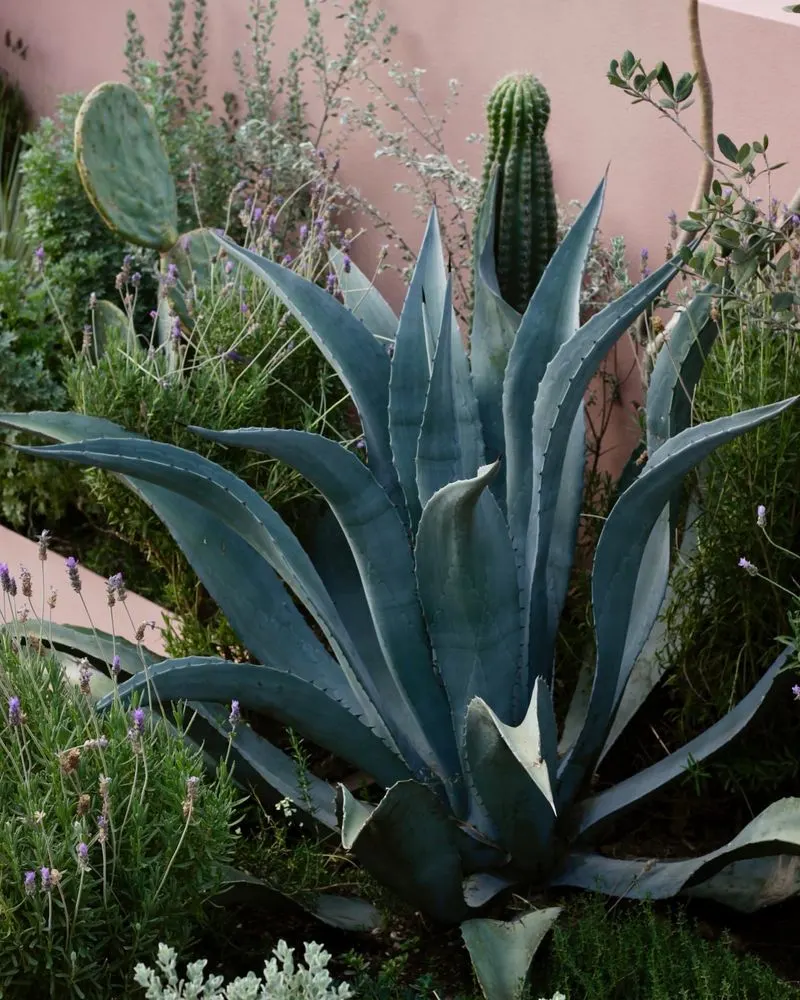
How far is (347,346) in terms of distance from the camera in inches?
109

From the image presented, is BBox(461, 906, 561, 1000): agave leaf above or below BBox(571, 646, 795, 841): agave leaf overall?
below

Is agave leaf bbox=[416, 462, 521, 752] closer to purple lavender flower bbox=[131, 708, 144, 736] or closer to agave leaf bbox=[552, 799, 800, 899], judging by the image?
agave leaf bbox=[552, 799, 800, 899]

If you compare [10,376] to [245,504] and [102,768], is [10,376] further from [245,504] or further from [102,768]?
[102,768]

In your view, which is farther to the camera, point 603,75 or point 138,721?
point 603,75

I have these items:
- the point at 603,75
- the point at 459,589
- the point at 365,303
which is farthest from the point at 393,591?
the point at 603,75

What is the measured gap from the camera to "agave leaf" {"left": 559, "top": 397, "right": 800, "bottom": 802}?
229cm

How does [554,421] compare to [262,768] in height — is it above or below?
above

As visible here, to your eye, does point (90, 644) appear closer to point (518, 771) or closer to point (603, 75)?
point (518, 771)

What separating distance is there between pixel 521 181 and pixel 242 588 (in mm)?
1445

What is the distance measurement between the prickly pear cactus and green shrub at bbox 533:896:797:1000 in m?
2.68

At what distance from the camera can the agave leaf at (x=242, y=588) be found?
2.81 m

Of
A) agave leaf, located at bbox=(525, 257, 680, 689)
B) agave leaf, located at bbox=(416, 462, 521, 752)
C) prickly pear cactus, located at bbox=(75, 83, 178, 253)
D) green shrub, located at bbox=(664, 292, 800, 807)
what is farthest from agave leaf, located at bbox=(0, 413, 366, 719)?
prickly pear cactus, located at bbox=(75, 83, 178, 253)

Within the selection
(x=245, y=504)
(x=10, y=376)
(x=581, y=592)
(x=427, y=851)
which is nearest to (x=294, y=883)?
(x=427, y=851)

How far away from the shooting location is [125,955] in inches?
83.7
